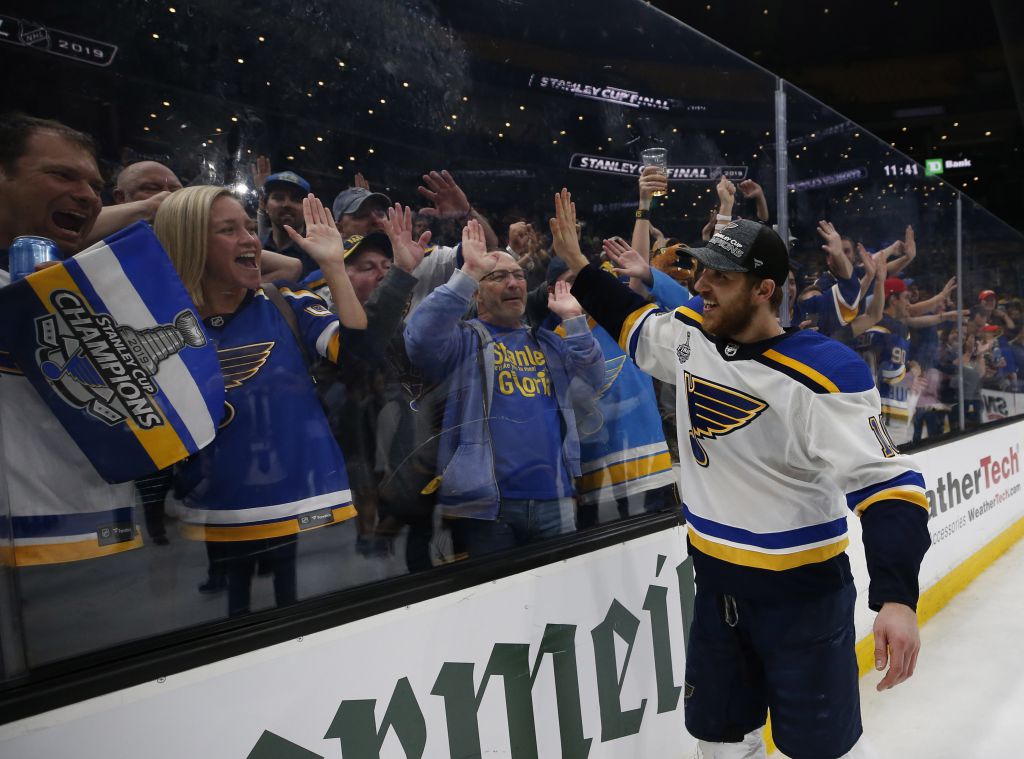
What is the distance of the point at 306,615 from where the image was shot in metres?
1.33

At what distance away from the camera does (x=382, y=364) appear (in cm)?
149

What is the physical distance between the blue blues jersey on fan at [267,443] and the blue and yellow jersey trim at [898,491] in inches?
36.0

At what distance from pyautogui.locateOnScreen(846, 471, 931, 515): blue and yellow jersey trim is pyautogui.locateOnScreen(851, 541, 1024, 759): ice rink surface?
136 centimetres

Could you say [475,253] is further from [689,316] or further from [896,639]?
[896,639]

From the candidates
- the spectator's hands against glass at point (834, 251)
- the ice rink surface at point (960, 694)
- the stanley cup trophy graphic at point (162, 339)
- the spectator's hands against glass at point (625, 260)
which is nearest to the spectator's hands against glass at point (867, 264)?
the spectator's hands against glass at point (834, 251)

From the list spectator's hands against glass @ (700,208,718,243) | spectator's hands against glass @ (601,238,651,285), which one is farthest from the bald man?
spectator's hands against glass @ (700,208,718,243)

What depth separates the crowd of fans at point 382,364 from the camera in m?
1.17

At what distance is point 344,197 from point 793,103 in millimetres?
2033

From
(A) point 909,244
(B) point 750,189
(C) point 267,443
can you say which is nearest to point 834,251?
(B) point 750,189

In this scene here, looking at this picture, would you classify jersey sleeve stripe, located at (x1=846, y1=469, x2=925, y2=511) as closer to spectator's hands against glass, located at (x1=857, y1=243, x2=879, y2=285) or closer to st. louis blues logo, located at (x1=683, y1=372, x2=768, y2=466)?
st. louis blues logo, located at (x1=683, y1=372, x2=768, y2=466)

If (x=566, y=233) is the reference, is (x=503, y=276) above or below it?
below

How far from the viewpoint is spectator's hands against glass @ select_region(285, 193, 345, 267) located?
134 cm

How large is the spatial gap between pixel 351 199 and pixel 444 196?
229 millimetres

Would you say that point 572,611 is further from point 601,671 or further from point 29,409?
point 29,409
